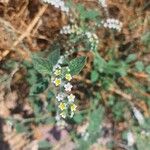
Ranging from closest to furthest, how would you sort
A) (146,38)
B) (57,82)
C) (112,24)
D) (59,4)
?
(57,82), (59,4), (112,24), (146,38)

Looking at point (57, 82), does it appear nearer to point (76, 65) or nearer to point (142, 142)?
point (76, 65)

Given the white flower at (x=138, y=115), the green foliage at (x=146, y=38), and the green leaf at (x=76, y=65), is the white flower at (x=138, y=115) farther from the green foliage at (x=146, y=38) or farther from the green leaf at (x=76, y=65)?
the green leaf at (x=76, y=65)

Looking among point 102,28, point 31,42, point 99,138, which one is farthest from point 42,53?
point 99,138

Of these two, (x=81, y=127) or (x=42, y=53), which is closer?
(x=42, y=53)

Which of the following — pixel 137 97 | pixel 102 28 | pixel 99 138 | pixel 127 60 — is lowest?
pixel 99 138

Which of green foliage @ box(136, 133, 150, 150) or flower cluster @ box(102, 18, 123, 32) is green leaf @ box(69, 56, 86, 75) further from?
green foliage @ box(136, 133, 150, 150)

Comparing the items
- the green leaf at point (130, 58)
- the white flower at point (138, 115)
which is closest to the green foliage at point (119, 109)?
the white flower at point (138, 115)

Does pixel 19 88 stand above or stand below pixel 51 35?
below

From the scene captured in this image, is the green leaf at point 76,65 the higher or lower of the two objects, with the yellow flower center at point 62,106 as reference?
higher

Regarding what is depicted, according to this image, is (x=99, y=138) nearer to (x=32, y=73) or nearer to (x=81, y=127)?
(x=81, y=127)

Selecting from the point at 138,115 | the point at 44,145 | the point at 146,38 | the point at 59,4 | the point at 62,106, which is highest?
the point at 59,4

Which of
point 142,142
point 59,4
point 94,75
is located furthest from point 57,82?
point 142,142
